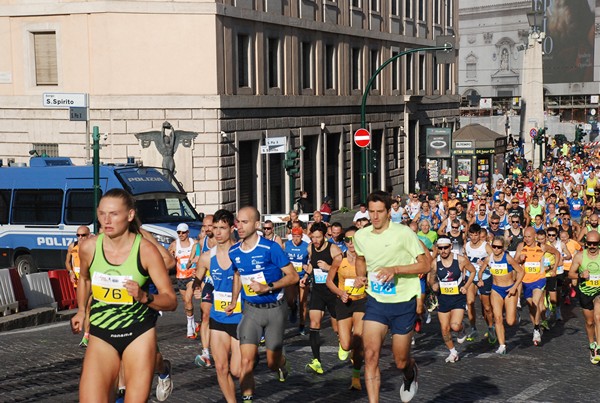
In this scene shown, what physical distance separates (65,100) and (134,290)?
14330 millimetres

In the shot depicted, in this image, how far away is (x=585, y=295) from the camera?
13844mm

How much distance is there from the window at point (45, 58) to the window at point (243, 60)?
562 centimetres

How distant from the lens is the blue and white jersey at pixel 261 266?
31.8ft

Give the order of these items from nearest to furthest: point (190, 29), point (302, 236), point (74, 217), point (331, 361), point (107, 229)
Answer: point (107, 229) → point (331, 361) → point (302, 236) → point (74, 217) → point (190, 29)

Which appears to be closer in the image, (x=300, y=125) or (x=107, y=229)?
(x=107, y=229)

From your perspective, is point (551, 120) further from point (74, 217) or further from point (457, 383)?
point (457, 383)

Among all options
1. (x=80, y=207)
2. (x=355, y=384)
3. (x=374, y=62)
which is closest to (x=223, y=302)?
(x=355, y=384)

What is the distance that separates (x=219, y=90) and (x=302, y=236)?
16.2 m

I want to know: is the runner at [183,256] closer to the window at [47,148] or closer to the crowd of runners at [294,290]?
the crowd of runners at [294,290]

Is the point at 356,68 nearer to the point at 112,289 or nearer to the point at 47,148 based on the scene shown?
the point at 47,148

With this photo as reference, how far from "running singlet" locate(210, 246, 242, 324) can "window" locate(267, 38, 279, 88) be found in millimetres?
25396

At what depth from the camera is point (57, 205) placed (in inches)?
914

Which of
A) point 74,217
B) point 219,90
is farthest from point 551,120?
point 74,217

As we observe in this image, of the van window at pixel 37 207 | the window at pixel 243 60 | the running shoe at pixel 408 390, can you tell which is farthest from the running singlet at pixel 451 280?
the window at pixel 243 60
